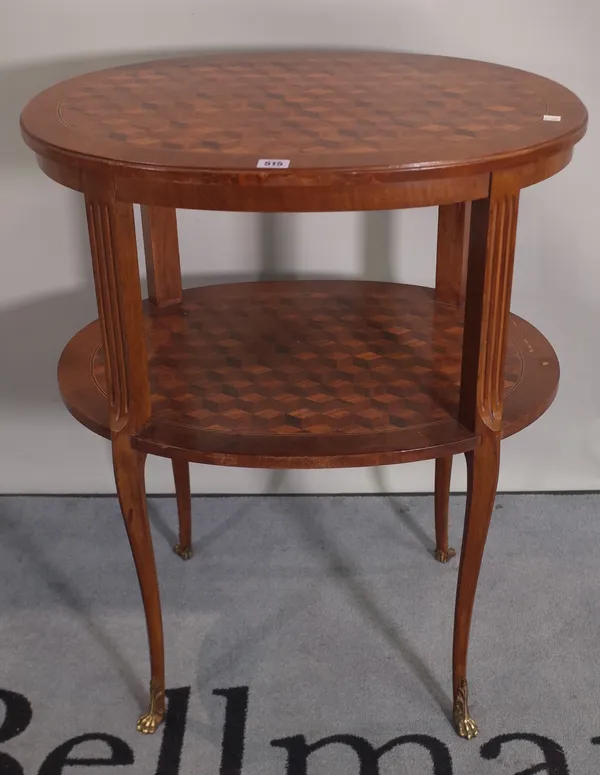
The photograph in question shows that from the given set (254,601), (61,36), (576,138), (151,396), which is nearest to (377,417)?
(151,396)

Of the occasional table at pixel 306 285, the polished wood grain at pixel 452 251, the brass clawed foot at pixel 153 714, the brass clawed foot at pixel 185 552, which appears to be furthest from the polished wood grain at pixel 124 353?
the polished wood grain at pixel 452 251

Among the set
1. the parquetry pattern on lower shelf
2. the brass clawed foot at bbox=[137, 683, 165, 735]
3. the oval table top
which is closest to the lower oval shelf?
the parquetry pattern on lower shelf

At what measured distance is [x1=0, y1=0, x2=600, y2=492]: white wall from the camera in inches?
63.4

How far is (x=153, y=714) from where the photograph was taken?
1.47 m

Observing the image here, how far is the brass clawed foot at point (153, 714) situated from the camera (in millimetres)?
1466

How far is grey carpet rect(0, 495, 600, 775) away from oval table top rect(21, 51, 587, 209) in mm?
848

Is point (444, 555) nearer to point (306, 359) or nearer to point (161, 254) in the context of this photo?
point (306, 359)

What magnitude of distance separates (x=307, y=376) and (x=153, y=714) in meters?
0.58

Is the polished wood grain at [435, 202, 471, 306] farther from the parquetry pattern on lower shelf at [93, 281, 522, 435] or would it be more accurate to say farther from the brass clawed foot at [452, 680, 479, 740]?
the brass clawed foot at [452, 680, 479, 740]

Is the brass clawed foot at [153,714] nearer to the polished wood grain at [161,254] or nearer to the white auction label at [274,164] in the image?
the polished wood grain at [161,254]

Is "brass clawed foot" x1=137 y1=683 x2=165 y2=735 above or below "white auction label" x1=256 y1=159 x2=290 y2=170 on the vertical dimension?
below

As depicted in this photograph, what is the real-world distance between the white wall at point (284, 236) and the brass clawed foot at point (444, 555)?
224 millimetres

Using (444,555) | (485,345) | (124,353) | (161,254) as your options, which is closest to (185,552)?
(444,555)

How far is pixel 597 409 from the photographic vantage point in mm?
1941
